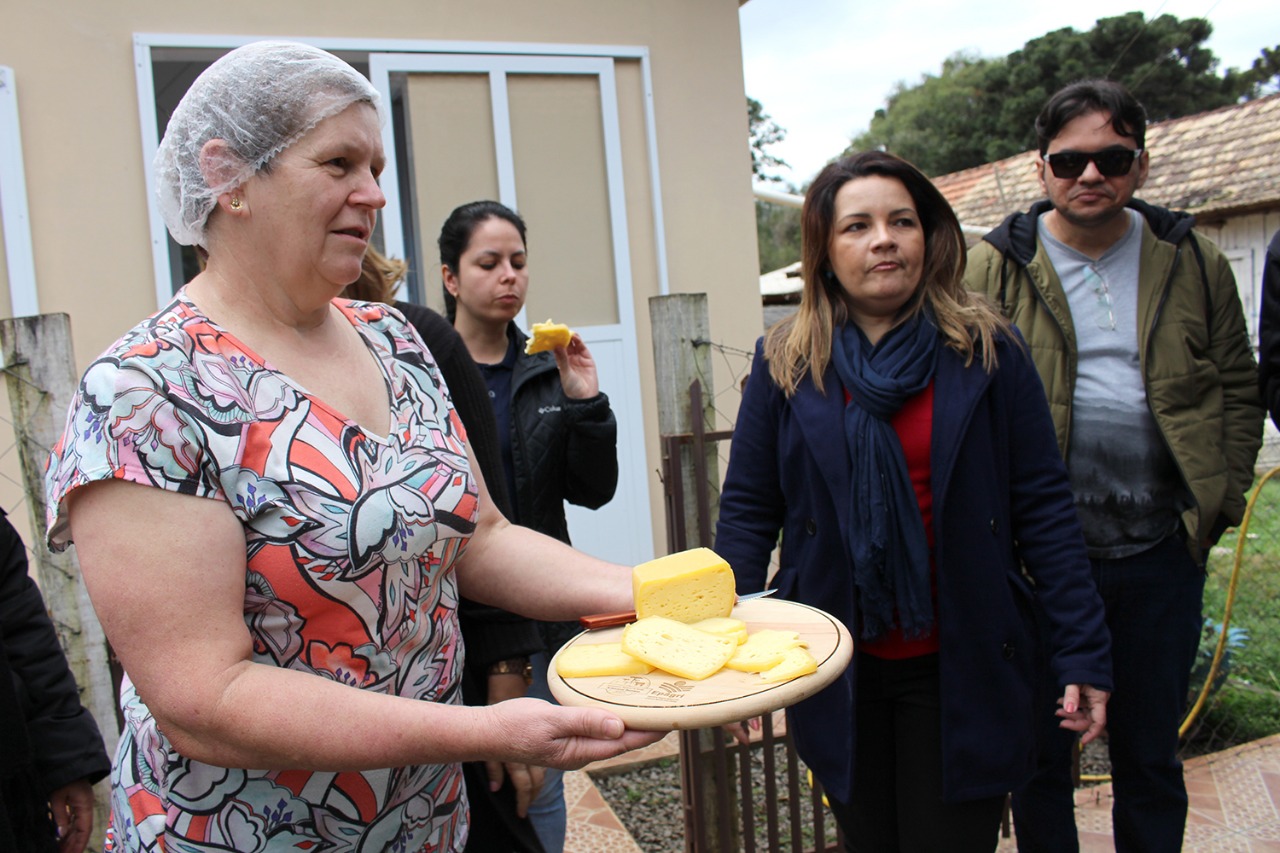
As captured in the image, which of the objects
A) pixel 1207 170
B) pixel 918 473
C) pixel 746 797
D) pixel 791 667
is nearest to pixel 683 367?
pixel 918 473

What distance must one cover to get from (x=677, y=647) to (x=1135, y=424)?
1887 millimetres

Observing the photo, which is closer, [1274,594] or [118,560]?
[118,560]

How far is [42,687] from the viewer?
2064 millimetres

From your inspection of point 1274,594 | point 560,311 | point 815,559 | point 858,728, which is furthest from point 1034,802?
point 1274,594

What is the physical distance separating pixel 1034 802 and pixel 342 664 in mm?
2236

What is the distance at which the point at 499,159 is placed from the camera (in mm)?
5609

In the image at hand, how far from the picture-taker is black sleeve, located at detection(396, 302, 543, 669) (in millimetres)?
2186

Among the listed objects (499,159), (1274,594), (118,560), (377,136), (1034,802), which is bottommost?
(1274,594)

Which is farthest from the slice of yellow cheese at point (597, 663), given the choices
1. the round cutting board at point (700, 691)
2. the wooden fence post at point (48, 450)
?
the wooden fence post at point (48, 450)

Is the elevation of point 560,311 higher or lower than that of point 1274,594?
higher

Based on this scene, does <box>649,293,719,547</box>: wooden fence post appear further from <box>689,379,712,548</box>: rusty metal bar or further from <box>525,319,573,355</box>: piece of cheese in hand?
<box>525,319,573,355</box>: piece of cheese in hand

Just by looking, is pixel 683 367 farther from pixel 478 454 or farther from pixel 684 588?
pixel 684 588

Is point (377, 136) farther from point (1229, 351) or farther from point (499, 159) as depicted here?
point (499, 159)

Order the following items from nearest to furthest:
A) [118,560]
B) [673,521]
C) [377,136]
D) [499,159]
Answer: [118,560] < [377,136] < [673,521] < [499,159]
